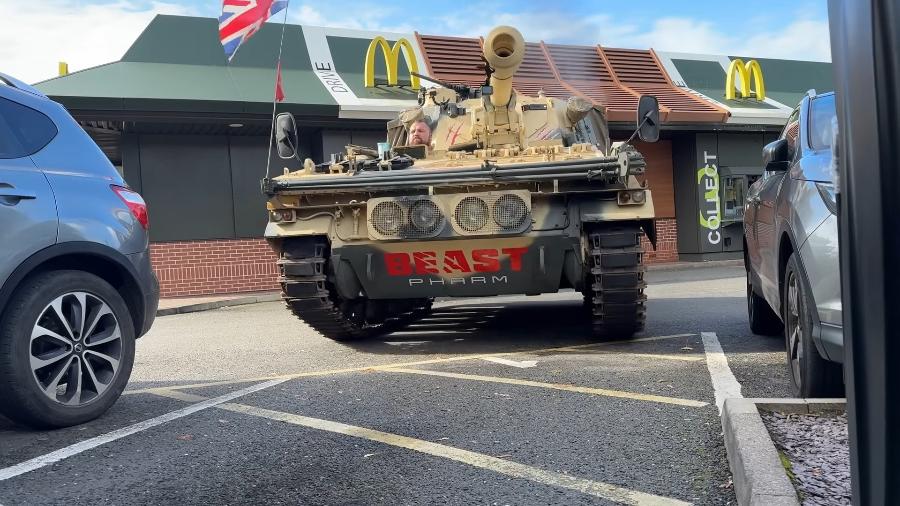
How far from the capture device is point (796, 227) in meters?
3.71

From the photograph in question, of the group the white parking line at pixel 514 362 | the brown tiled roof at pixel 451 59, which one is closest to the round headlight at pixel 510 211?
the white parking line at pixel 514 362

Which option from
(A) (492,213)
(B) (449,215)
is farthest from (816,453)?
(B) (449,215)

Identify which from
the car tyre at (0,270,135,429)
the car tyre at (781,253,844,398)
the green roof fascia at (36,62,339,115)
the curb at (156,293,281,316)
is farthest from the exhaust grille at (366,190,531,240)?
the green roof fascia at (36,62,339,115)

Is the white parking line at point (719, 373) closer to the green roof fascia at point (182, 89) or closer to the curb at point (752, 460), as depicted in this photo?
the curb at point (752, 460)

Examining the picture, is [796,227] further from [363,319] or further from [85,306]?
[363,319]

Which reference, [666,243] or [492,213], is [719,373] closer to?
[492,213]

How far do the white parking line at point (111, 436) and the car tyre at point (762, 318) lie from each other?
3.88 meters

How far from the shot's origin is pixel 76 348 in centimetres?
405

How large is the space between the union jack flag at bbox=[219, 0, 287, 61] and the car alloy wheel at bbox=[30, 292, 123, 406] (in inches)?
368

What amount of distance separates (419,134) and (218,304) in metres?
6.24

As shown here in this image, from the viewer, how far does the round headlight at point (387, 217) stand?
240 inches

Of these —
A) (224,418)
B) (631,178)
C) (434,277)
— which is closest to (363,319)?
(434,277)

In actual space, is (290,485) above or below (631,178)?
below

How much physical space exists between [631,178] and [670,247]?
13.1 metres
